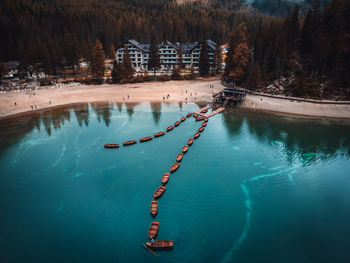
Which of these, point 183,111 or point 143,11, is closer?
point 183,111

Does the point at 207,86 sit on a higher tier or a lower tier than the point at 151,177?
higher

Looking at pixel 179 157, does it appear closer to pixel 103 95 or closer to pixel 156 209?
pixel 156 209

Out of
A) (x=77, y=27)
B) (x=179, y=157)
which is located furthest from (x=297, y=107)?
(x=77, y=27)

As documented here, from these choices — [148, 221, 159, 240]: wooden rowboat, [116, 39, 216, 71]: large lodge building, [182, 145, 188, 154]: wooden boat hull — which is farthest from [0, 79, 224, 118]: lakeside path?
[148, 221, 159, 240]: wooden rowboat

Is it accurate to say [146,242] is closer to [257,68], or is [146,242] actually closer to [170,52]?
[257,68]

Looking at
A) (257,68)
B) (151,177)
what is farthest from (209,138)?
(257,68)

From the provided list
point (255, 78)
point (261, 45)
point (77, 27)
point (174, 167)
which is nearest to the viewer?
point (174, 167)

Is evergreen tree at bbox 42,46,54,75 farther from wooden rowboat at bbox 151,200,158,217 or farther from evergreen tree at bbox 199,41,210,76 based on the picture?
wooden rowboat at bbox 151,200,158,217
